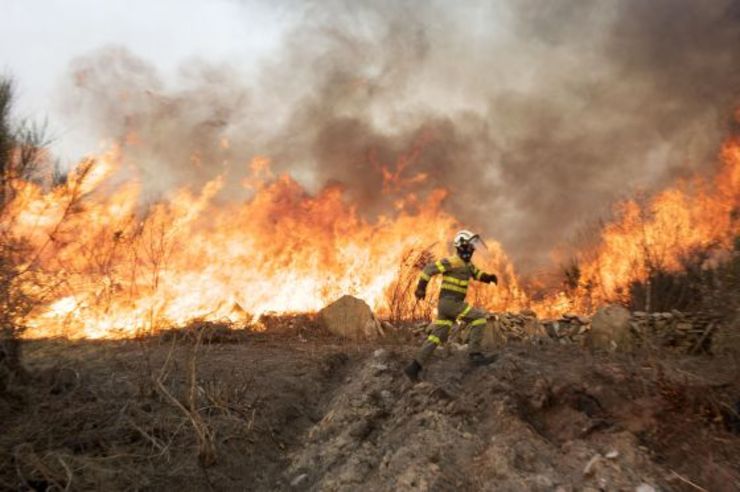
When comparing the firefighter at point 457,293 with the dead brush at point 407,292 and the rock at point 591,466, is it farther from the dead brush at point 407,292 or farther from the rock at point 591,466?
the dead brush at point 407,292

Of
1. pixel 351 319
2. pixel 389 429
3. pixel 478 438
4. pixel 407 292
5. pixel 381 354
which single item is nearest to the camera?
pixel 478 438

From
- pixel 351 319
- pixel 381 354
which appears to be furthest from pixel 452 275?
pixel 351 319

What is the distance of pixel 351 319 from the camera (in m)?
12.7

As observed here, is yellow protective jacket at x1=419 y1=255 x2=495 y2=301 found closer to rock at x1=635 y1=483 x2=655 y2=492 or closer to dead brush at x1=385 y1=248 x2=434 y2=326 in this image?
rock at x1=635 y1=483 x2=655 y2=492

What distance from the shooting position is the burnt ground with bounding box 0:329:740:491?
14.9 feet

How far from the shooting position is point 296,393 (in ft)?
23.5

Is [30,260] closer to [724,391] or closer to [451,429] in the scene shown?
[451,429]

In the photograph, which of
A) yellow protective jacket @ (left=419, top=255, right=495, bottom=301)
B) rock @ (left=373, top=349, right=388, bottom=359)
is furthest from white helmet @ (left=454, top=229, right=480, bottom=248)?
rock @ (left=373, top=349, right=388, bottom=359)

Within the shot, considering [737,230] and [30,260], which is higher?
[737,230]

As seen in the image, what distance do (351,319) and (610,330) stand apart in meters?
5.94

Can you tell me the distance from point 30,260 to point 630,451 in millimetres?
6686

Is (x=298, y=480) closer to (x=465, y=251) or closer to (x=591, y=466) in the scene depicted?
(x=591, y=466)

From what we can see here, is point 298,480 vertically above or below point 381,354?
below

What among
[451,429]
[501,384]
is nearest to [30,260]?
[451,429]
